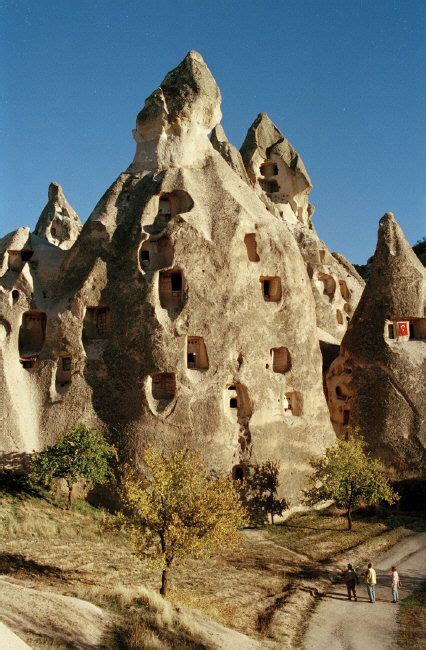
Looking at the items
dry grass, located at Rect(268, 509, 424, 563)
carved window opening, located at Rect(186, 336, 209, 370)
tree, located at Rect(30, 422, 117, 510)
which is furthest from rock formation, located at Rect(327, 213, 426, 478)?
tree, located at Rect(30, 422, 117, 510)

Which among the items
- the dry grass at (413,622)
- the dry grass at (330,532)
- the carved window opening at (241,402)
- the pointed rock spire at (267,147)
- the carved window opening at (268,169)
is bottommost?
the dry grass at (413,622)

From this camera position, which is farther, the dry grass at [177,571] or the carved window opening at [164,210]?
the carved window opening at [164,210]

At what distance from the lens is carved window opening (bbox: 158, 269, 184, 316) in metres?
32.8

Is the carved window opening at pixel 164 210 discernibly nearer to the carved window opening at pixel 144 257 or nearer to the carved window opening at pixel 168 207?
the carved window opening at pixel 168 207

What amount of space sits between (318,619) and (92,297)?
19538 mm

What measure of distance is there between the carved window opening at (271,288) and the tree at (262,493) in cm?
916

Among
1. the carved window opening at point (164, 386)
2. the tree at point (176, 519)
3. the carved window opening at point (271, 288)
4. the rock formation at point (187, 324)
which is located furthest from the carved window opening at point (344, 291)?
the tree at point (176, 519)

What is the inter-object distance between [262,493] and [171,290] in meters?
11.4

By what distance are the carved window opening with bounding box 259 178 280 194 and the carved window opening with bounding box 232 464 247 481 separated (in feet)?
99.2

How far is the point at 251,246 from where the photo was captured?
114ft

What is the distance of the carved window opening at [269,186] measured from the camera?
5453cm

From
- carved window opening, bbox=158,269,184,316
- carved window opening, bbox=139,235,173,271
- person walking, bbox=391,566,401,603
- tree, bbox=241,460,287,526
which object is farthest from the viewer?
carved window opening, bbox=139,235,173,271

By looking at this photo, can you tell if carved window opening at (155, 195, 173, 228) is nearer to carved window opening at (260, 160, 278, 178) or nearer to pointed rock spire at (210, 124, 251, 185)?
pointed rock spire at (210, 124, 251, 185)

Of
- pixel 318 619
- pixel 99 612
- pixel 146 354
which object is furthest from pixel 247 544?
pixel 99 612
